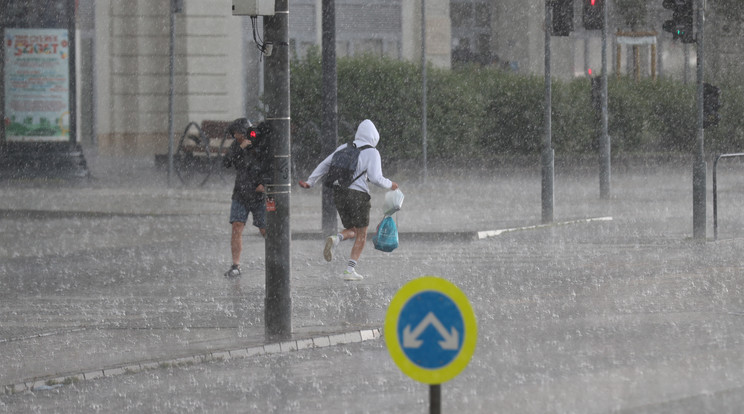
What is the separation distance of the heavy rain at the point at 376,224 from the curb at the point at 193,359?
15mm

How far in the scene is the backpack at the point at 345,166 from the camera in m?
13.7

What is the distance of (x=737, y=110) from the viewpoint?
36.2 metres

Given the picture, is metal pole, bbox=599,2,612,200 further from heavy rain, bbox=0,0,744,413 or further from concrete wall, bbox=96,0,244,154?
concrete wall, bbox=96,0,244,154

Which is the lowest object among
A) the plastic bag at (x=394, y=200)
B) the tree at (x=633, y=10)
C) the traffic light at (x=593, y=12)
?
the plastic bag at (x=394, y=200)

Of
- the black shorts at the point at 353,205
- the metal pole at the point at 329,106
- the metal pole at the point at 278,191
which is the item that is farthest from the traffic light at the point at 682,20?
the metal pole at the point at 278,191

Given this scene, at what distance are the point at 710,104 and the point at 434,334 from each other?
12.9m

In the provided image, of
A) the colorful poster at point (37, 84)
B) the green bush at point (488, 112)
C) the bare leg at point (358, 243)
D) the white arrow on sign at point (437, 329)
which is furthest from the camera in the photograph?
the green bush at point (488, 112)

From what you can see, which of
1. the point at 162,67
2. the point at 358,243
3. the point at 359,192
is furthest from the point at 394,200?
the point at 162,67

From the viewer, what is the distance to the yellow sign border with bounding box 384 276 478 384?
545cm

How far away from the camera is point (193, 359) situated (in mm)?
9031

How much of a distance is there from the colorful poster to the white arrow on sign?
2242 centimetres

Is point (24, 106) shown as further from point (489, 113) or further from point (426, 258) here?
point (426, 258)

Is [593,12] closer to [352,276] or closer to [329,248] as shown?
[329,248]

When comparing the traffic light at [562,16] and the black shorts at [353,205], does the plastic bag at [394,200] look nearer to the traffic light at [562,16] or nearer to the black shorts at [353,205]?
the black shorts at [353,205]
